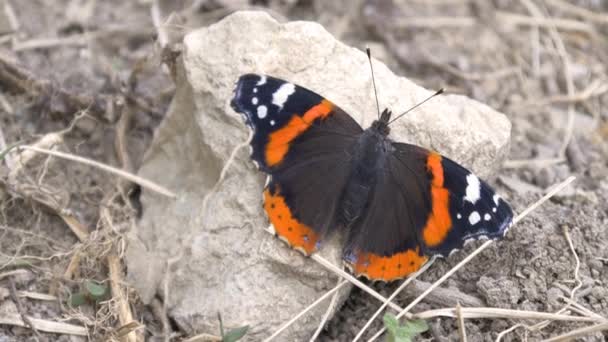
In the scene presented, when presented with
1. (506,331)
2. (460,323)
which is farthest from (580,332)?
(460,323)

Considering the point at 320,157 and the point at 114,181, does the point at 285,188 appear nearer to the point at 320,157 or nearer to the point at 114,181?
the point at 320,157

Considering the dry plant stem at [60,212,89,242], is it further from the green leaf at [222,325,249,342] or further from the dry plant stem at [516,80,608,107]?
the dry plant stem at [516,80,608,107]

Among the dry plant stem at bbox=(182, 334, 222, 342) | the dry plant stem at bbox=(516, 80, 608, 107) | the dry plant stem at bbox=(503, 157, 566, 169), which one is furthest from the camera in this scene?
the dry plant stem at bbox=(516, 80, 608, 107)

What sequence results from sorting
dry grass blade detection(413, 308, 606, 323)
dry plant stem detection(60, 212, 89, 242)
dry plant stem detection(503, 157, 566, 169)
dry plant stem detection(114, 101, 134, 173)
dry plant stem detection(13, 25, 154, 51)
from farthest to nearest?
1. dry plant stem detection(13, 25, 154, 51)
2. dry plant stem detection(503, 157, 566, 169)
3. dry plant stem detection(114, 101, 134, 173)
4. dry plant stem detection(60, 212, 89, 242)
5. dry grass blade detection(413, 308, 606, 323)

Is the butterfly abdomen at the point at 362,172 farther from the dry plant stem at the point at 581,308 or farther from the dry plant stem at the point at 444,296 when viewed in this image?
the dry plant stem at the point at 581,308

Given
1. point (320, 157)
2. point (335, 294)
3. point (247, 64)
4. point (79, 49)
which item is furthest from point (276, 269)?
point (79, 49)

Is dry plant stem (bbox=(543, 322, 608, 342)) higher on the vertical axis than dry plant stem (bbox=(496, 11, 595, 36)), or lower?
lower

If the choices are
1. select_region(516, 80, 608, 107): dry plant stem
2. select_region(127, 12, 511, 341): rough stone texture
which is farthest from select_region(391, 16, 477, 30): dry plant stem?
select_region(127, 12, 511, 341): rough stone texture
